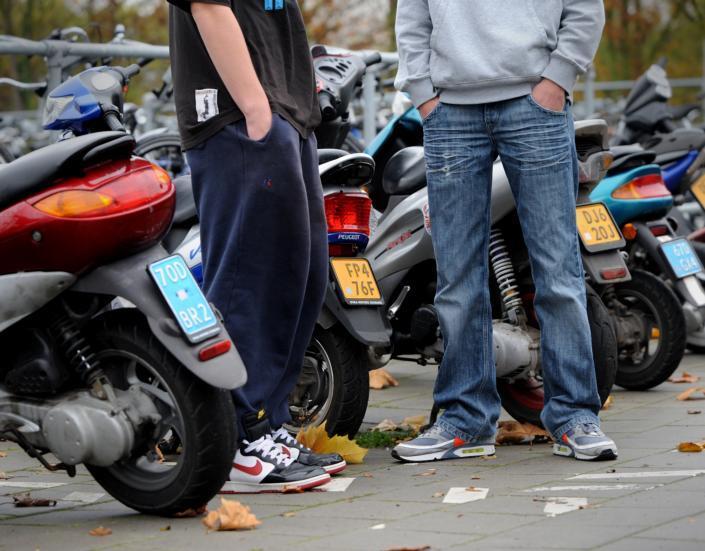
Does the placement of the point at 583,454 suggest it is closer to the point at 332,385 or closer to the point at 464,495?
the point at 464,495

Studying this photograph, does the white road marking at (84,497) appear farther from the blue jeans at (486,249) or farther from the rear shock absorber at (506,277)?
the rear shock absorber at (506,277)

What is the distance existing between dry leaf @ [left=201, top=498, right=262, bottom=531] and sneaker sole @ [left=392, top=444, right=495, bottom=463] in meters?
1.20

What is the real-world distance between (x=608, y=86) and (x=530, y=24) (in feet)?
37.2

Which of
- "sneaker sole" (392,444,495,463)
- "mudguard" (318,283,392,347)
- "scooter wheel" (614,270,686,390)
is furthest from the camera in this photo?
"scooter wheel" (614,270,686,390)

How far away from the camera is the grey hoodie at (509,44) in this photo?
16.3 ft

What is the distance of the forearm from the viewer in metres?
4.41

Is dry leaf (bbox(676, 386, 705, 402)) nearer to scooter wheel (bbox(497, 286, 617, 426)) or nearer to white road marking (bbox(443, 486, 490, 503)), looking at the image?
scooter wheel (bbox(497, 286, 617, 426))

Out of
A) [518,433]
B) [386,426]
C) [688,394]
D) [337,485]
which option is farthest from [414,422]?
[337,485]

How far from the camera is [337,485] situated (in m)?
4.68

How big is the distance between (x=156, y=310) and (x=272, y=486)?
85 cm

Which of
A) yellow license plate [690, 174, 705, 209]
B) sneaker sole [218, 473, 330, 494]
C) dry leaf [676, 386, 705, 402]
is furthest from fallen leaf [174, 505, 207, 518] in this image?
yellow license plate [690, 174, 705, 209]

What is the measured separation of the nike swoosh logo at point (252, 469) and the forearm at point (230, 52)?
1.11 metres

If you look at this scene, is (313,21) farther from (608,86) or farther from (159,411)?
(159,411)

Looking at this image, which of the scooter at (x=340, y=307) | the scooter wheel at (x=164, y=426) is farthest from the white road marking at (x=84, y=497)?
the scooter at (x=340, y=307)
